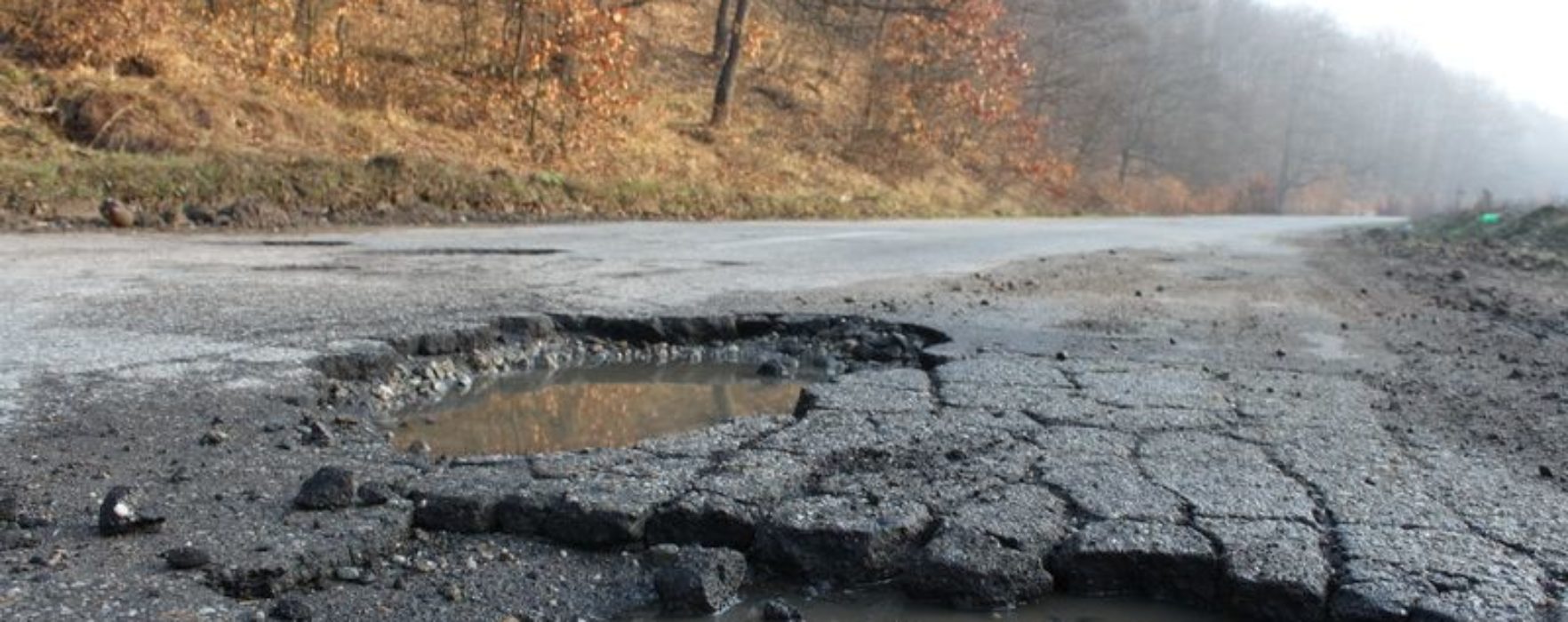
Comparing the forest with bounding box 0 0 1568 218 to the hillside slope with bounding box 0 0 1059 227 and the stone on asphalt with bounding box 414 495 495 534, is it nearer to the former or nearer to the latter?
the hillside slope with bounding box 0 0 1059 227

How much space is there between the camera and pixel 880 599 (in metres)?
2.51

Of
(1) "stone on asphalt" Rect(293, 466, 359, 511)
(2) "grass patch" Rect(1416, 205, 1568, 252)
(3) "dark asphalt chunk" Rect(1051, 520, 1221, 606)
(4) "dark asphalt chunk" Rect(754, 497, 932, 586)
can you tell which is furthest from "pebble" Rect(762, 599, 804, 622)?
(2) "grass patch" Rect(1416, 205, 1568, 252)

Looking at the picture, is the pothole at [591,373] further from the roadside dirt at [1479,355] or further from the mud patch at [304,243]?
the mud patch at [304,243]

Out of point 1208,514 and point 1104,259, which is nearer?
point 1208,514

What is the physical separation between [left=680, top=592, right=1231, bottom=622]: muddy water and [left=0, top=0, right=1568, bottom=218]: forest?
8.36m

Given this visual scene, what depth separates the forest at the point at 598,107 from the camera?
10711 mm

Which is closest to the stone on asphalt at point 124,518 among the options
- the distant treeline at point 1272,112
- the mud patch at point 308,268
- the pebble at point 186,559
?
the pebble at point 186,559

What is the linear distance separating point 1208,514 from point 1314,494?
0.41 metres

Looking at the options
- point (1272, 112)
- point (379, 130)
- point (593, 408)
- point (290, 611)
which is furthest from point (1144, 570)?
point (1272, 112)

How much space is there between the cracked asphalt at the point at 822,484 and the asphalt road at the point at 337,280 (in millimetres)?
35

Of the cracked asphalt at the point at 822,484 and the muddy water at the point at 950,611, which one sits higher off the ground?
the cracked asphalt at the point at 822,484

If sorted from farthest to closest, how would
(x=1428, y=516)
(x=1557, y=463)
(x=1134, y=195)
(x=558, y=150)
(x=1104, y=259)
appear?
(x=1134, y=195), (x=558, y=150), (x=1104, y=259), (x=1557, y=463), (x=1428, y=516)

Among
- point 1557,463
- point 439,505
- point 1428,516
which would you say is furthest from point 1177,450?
point 439,505

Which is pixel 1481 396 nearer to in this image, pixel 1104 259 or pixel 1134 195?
pixel 1104 259
